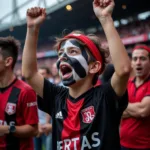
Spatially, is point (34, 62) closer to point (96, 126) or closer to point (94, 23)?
point (96, 126)

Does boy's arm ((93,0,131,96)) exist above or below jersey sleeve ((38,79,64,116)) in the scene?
above

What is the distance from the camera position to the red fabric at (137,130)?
10.9ft

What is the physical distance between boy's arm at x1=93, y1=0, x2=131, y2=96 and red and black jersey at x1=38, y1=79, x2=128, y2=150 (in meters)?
0.08

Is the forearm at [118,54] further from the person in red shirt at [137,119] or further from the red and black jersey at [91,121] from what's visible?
the person in red shirt at [137,119]

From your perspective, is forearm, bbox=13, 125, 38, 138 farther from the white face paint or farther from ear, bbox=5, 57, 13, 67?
the white face paint

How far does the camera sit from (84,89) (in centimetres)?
219

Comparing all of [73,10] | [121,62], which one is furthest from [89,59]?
[73,10]

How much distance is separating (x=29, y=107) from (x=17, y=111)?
0.11 metres

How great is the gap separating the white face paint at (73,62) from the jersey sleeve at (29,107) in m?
0.87

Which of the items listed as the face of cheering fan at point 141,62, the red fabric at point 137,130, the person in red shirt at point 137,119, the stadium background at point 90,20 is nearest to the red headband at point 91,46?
the person in red shirt at point 137,119

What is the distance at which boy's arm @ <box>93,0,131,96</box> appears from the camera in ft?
6.29

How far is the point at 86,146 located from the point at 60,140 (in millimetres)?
210

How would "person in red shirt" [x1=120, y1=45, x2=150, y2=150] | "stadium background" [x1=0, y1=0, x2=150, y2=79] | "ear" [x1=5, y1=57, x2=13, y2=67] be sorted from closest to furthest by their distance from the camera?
1. "ear" [x1=5, y1=57, x2=13, y2=67]
2. "person in red shirt" [x1=120, y1=45, x2=150, y2=150]
3. "stadium background" [x1=0, y1=0, x2=150, y2=79]

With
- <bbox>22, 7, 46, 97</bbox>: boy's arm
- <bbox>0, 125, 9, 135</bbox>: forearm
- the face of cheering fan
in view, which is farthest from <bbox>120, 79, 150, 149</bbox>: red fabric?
<bbox>22, 7, 46, 97</bbox>: boy's arm
